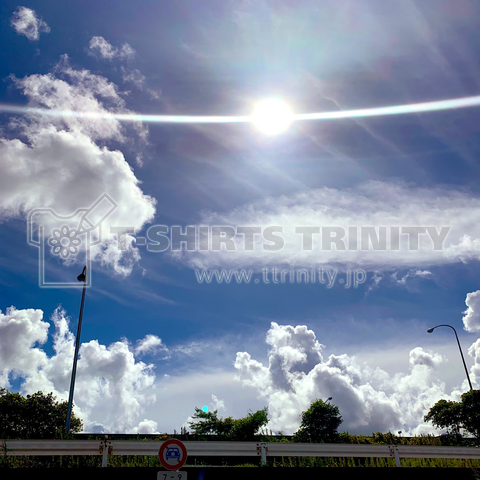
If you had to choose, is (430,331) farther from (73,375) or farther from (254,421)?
(73,375)

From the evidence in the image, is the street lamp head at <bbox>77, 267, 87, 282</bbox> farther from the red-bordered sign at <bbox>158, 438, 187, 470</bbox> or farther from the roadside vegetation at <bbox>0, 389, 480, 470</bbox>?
the red-bordered sign at <bbox>158, 438, 187, 470</bbox>

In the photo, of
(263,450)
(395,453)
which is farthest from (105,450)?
(395,453)

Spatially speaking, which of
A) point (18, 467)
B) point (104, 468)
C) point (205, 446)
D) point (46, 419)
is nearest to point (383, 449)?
point (205, 446)

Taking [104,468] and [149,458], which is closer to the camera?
[104,468]

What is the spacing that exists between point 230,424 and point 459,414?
71.7 ft

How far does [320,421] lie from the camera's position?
40.4 meters

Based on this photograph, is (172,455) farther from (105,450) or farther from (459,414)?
(459,414)

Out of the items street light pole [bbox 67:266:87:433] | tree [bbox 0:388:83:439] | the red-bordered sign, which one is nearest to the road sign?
the red-bordered sign

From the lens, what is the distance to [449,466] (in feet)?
37.4

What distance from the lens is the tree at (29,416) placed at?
40750 millimetres

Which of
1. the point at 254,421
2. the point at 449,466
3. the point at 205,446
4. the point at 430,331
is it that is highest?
the point at 430,331

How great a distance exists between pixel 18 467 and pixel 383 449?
9.70 m

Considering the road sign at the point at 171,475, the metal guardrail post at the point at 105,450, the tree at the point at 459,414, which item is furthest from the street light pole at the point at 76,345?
the tree at the point at 459,414

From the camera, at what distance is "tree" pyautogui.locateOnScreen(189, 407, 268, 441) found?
31.4 meters
